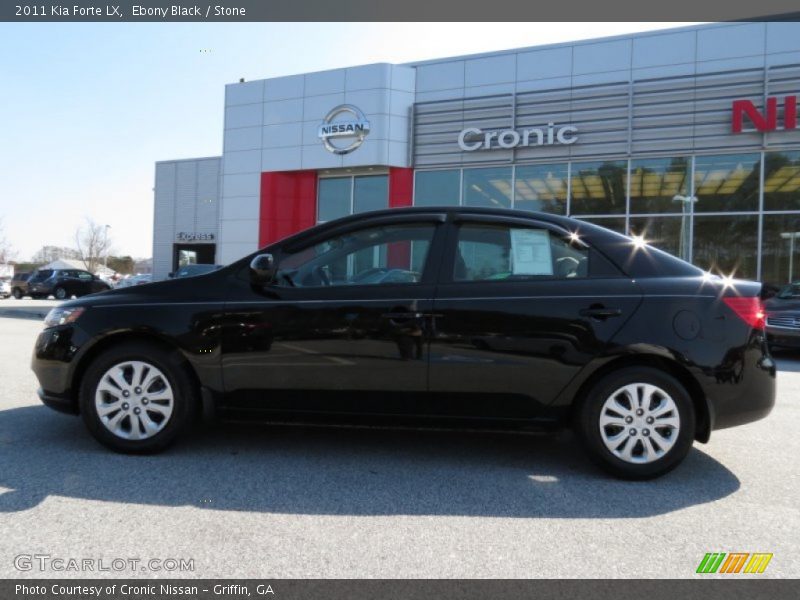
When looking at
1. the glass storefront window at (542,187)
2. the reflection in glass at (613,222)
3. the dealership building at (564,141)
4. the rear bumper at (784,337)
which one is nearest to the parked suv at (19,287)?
the dealership building at (564,141)

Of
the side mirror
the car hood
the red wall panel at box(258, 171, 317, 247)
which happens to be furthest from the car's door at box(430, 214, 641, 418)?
the red wall panel at box(258, 171, 317, 247)

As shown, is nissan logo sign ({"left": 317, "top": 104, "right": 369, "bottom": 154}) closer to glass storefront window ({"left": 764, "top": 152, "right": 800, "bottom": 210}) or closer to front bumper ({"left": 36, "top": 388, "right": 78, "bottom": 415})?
glass storefront window ({"left": 764, "top": 152, "right": 800, "bottom": 210})

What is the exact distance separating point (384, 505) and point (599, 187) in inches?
563

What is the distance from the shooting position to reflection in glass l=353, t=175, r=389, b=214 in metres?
18.1

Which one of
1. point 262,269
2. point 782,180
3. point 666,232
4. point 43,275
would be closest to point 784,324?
point 666,232

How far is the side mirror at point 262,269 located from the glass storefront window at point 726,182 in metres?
14.0

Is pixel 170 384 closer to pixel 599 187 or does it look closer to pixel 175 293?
pixel 175 293

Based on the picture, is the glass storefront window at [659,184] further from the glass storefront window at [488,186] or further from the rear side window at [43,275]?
the rear side window at [43,275]

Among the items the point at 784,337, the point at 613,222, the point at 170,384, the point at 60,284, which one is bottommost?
the point at 170,384

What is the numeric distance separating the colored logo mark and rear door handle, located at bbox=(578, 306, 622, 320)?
1362mm

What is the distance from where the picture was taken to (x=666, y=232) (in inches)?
606

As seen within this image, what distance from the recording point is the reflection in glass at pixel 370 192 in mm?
18078

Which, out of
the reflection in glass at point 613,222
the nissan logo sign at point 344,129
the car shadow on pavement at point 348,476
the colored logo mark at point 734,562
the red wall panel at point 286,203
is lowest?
the colored logo mark at point 734,562
